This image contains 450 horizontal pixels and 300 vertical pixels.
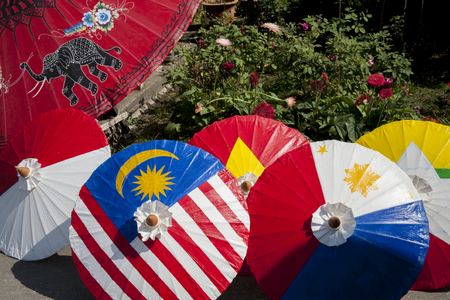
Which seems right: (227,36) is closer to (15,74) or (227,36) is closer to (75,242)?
(15,74)

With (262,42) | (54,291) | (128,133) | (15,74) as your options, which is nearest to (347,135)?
(262,42)

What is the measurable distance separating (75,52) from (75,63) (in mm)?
91

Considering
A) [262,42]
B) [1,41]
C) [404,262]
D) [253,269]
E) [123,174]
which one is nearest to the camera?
[404,262]

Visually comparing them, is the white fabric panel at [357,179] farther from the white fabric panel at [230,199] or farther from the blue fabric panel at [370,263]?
the white fabric panel at [230,199]

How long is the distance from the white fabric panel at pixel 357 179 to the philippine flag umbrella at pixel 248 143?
0.46m

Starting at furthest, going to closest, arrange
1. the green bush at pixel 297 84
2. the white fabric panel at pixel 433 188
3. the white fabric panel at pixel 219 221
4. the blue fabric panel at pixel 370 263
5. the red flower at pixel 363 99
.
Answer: the green bush at pixel 297 84, the red flower at pixel 363 99, the white fabric panel at pixel 433 188, the white fabric panel at pixel 219 221, the blue fabric panel at pixel 370 263

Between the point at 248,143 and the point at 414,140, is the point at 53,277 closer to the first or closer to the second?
the point at 248,143

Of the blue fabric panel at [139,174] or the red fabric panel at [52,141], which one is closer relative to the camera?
the blue fabric panel at [139,174]

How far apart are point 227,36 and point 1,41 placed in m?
2.14

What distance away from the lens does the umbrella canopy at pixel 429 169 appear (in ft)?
7.13

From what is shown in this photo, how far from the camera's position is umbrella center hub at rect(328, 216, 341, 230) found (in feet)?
6.31

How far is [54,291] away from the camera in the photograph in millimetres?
2498

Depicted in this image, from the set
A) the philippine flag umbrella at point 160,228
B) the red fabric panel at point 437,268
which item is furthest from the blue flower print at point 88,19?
the red fabric panel at point 437,268

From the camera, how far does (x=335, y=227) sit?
194cm
